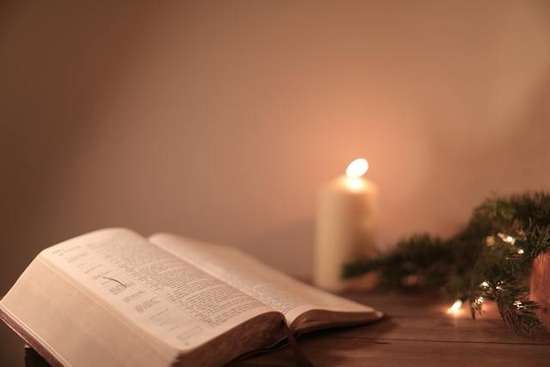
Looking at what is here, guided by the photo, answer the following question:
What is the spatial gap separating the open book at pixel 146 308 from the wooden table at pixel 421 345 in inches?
0.8

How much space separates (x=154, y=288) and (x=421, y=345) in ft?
1.00

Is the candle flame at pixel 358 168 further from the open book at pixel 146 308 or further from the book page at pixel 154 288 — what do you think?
the book page at pixel 154 288

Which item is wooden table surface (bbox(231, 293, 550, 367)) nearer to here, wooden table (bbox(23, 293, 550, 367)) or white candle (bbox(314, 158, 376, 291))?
wooden table (bbox(23, 293, 550, 367))

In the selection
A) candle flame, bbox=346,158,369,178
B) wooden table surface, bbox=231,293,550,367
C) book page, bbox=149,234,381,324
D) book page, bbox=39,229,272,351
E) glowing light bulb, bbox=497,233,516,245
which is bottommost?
wooden table surface, bbox=231,293,550,367

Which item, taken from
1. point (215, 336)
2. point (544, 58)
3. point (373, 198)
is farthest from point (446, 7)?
point (215, 336)

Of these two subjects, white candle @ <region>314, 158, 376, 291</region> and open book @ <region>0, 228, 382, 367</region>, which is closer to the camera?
open book @ <region>0, 228, 382, 367</region>

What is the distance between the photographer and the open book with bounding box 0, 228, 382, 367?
492 mm

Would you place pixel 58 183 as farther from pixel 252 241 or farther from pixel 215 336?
pixel 215 336

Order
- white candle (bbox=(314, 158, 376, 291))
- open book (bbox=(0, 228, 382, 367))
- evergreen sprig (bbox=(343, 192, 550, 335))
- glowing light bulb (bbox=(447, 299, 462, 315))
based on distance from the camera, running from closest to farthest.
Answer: open book (bbox=(0, 228, 382, 367)) < evergreen sprig (bbox=(343, 192, 550, 335)) < glowing light bulb (bbox=(447, 299, 462, 315)) < white candle (bbox=(314, 158, 376, 291))

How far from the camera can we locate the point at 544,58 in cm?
81

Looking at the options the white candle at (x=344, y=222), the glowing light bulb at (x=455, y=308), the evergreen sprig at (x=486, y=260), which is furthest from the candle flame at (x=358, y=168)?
the glowing light bulb at (x=455, y=308)

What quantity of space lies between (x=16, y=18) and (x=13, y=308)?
558mm

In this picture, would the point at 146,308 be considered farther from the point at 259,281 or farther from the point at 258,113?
the point at 258,113

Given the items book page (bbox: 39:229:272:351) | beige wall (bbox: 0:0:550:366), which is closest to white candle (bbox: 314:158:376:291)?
beige wall (bbox: 0:0:550:366)
